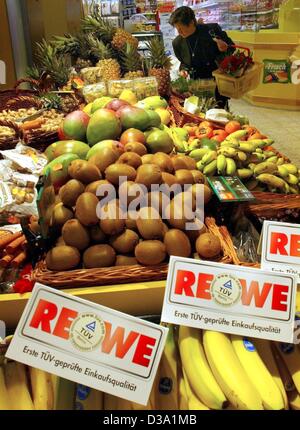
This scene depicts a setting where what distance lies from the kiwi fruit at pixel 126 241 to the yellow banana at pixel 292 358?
1.67 ft

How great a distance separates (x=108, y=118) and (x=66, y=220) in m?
0.61

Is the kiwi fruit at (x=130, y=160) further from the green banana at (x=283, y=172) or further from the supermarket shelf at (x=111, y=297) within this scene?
the green banana at (x=283, y=172)

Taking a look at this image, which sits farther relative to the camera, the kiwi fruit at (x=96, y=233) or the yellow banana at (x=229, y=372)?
the kiwi fruit at (x=96, y=233)

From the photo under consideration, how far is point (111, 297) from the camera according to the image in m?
1.24

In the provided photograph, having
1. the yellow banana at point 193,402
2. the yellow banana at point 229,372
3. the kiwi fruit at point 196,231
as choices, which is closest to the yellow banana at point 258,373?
the yellow banana at point 229,372

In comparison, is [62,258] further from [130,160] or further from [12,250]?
[130,160]

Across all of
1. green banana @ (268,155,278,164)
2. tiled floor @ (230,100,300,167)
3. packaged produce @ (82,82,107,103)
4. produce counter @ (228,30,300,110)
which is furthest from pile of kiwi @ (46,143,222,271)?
produce counter @ (228,30,300,110)

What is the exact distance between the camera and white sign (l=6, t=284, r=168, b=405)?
89cm

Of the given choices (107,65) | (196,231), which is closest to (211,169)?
(196,231)

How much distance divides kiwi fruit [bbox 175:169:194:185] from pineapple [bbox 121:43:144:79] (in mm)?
2264

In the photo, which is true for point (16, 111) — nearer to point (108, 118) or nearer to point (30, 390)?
point (108, 118)

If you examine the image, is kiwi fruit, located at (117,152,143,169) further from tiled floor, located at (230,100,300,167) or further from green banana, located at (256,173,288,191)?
tiled floor, located at (230,100,300,167)

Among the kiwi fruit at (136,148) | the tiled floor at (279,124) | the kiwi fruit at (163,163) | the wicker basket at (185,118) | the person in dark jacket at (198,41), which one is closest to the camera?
the kiwi fruit at (163,163)

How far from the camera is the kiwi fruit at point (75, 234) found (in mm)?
1263
